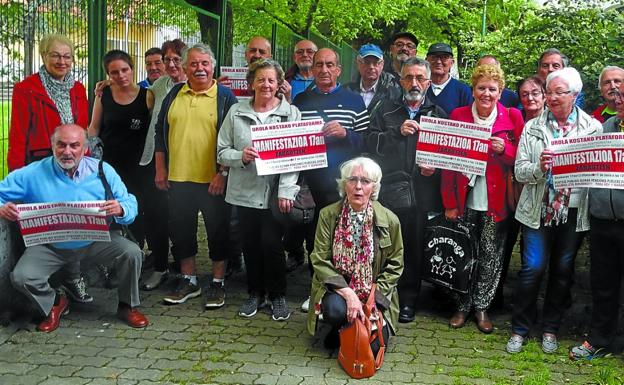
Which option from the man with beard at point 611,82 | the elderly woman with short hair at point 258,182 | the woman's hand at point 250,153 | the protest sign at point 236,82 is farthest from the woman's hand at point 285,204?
the protest sign at point 236,82

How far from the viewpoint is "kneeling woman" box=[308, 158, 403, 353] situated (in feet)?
17.5

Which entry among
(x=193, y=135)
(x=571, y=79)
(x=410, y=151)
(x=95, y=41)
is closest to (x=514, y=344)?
(x=410, y=151)

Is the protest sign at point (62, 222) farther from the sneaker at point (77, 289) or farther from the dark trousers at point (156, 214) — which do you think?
the dark trousers at point (156, 214)

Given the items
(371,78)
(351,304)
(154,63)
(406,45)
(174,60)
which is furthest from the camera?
(406,45)

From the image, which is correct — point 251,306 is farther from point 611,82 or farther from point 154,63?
point 611,82

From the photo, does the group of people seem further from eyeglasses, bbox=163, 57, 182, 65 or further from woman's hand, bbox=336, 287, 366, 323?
eyeglasses, bbox=163, 57, 182, 65

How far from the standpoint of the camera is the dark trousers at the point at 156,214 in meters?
7.04

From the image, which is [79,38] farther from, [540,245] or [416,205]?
Result: [540,245]

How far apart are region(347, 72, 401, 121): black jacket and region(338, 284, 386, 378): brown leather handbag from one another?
6.09 ft

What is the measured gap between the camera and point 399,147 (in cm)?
608

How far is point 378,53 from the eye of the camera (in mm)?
6648

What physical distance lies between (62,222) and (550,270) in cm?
376

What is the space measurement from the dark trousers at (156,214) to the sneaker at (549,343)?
11.6 ft

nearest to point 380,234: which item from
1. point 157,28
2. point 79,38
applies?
point 79,38
